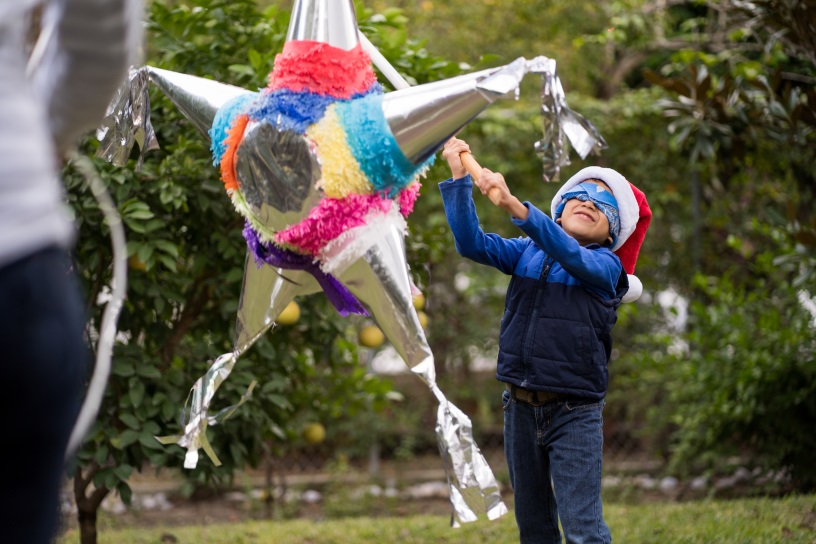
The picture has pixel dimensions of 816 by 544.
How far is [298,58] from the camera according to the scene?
74.8 inches

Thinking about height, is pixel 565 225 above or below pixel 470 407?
above

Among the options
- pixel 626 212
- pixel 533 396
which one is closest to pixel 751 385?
pixel 626 212

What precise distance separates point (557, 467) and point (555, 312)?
36cm

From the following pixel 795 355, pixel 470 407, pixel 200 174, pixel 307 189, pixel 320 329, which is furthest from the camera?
pixel 470 407

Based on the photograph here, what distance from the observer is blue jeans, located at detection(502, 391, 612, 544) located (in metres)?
2.18

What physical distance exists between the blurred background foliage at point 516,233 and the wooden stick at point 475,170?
92 centimetres

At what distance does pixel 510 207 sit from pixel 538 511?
796mm

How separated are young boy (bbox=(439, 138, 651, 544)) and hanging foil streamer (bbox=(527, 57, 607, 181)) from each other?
0.12 meters

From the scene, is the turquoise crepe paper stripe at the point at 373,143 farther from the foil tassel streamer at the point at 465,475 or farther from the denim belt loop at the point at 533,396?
the denim belt loop at the point at 533,396

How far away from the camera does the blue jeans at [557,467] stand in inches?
85.7

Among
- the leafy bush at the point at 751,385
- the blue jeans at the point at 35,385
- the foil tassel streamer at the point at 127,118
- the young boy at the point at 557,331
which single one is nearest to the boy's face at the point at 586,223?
the young boy at the point at 557,331

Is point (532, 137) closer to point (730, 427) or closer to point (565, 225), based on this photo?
point (730, 427)

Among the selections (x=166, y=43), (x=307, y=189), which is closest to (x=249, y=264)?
(x=307, y=189)

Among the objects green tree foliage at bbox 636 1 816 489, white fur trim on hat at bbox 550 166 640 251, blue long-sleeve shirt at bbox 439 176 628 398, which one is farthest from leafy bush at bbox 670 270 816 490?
blue long-sleeve shirt at bbox 439 176 628 398
